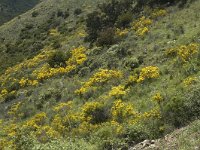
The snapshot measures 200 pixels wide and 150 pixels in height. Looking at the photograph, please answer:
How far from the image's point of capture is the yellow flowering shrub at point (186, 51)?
1747 cm

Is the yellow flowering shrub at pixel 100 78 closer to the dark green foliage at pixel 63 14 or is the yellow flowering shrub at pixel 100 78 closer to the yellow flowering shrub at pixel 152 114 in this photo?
the yellow flowering shrub at pixel 152 114

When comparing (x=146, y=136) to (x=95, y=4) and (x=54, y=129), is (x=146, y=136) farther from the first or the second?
(x=95, y=4)

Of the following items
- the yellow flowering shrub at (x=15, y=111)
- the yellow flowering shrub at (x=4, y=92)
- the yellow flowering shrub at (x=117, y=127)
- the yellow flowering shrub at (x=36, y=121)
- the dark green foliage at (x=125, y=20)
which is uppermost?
the dark green foliage at (x=125, y=20)

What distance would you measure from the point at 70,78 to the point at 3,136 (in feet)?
18.3

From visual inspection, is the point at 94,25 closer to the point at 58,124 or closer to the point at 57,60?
the point at 57,60

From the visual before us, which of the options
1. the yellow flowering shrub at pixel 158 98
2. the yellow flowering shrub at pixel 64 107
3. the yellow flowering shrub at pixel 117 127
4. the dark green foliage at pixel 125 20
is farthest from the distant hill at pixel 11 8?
the yellow flowering shrub at pixel 158 98

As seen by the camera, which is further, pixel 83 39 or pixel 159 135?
pixel 83 39

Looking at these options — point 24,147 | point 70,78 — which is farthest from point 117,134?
point 70,78

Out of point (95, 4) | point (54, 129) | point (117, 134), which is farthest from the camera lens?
point (95, 4)

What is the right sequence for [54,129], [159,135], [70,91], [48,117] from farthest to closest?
[70,91] → [48,117] → [54,129] → [159,135]

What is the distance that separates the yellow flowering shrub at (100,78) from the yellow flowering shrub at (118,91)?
152 centimetres

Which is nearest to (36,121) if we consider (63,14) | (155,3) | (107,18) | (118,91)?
(118,91)

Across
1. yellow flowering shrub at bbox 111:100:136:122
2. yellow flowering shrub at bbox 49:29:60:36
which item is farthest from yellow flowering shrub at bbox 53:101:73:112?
yellow flowering shrub at bbox 49:29:60:36

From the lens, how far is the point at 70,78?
23.5 m
